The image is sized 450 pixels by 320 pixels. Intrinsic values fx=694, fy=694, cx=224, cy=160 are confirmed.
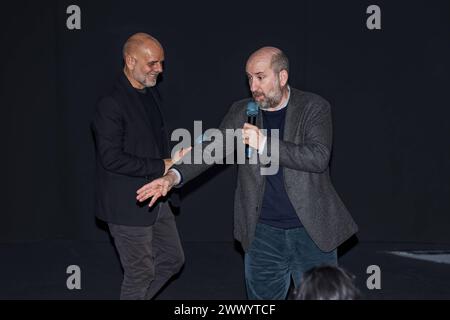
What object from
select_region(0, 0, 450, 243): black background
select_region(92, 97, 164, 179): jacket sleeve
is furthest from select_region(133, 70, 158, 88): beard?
select_region(0, 0, 450, 243): black background

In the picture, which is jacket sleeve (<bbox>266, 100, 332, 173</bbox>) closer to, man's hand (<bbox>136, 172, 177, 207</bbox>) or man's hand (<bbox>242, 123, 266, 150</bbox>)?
man's hand (<bbox>242, 123, 266, 150</bbox>)

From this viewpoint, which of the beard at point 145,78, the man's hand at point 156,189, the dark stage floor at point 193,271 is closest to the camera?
the man's hand at point 156,189

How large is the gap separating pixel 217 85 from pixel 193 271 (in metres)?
1.57

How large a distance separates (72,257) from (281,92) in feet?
9.74

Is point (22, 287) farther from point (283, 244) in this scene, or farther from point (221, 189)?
point (283, 244)

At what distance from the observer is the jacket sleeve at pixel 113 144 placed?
11.2 feet

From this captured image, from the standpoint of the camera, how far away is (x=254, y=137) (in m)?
2.93

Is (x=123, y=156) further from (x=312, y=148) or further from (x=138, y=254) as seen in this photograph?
(x=312, y=148)

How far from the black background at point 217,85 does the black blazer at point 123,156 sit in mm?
2196

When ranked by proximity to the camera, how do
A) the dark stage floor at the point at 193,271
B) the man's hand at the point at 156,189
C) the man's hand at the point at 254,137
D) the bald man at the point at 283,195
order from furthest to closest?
1. the dark stage floor at the point at 193,271
2. the man's hand at the point at 156,189
3. the bald man at the point at 283,195
4. the man's hand at the point at 254,137

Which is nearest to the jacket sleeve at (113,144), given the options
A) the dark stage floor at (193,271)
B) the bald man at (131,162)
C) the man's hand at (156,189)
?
the bald man at (131,162)

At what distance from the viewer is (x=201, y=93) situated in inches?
227

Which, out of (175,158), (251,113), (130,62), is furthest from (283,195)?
(130,62)

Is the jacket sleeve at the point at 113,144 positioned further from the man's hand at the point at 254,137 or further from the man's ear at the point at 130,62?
the man's hand at the point at 254,137
